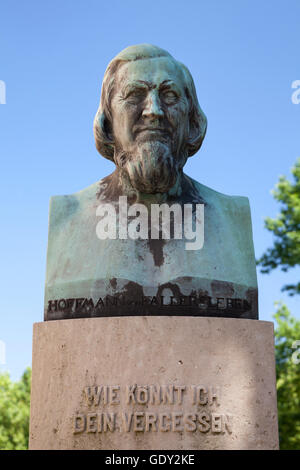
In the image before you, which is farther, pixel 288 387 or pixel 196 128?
pixel 288 387

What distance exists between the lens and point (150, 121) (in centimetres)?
546

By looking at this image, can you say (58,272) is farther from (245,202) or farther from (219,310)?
(245,202)

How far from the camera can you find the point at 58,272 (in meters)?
5.52

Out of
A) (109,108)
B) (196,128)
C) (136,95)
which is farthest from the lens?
(196,128)

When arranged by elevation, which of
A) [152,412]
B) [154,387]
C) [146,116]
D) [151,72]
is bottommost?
[152,412]

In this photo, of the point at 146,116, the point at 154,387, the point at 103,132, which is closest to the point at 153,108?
the point at 146,116

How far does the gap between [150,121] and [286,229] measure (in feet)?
39.7

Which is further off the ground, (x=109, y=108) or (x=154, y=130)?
(x=109, y=108)

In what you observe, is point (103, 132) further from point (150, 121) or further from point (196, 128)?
point (196, 128)

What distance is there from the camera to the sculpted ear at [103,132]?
19.2 feet

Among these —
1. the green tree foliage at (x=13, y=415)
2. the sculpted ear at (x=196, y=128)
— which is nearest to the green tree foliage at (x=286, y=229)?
the sculpted ear at (x=196, y=128)

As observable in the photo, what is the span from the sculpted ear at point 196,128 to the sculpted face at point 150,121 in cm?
26

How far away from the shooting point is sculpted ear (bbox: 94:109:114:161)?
586 centimetres

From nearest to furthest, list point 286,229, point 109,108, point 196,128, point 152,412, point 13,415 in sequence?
1. point 152,412
2. point 109,108
3. point 196,128
4. point 286,229
5. point 13,415
